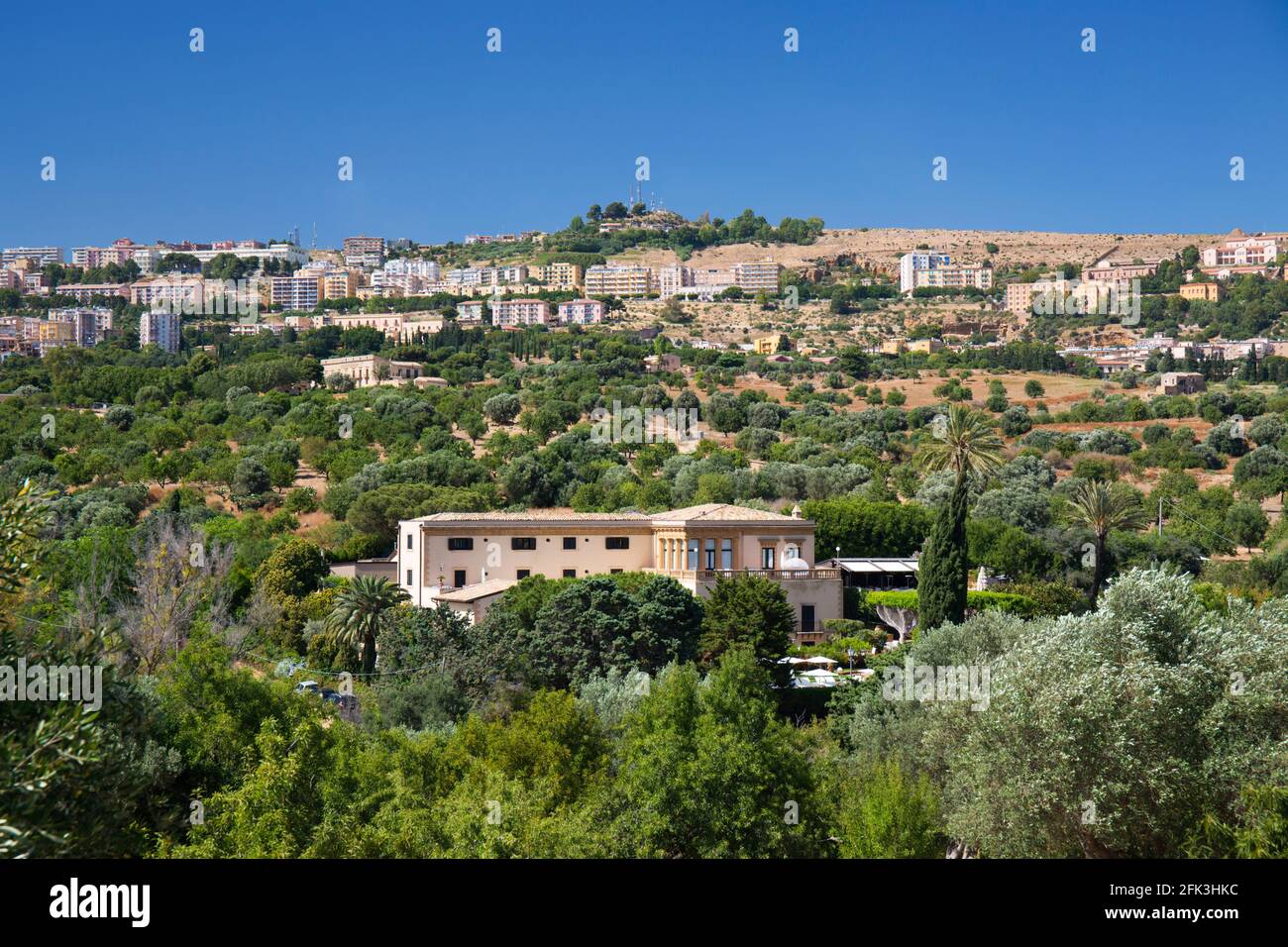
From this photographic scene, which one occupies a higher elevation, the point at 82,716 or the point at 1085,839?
the point at 82,716

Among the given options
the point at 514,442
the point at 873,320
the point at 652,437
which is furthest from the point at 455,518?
the point at 873,320

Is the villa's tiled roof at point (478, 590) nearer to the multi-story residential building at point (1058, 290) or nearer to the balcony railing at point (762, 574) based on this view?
the balcony railing at point (762, 574)

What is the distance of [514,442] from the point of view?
90.0m

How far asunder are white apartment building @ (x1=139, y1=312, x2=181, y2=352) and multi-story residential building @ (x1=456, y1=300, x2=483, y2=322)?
33.2 m

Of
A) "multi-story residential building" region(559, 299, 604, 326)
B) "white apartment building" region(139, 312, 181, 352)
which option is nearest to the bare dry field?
"multi-story residential building" region(559, 299, 604, 326)

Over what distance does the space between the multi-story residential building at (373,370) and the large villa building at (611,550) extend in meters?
78.7

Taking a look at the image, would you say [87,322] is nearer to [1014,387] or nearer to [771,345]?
[771,345]

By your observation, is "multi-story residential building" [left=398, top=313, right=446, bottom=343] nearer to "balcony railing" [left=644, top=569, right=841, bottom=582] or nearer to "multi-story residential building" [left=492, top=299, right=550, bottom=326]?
"multi-story residential building" [left=492, top=299, right=550, bottom=326]

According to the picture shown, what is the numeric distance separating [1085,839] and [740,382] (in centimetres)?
10672

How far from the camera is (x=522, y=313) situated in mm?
184500

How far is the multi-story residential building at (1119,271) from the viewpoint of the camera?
189625 mm

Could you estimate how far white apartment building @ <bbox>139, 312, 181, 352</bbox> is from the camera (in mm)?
155875
